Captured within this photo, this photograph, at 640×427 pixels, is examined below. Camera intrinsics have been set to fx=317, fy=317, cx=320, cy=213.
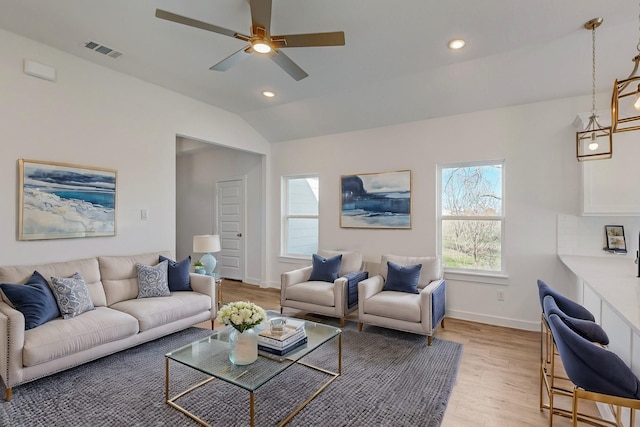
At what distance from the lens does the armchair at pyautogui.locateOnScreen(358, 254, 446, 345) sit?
327cm

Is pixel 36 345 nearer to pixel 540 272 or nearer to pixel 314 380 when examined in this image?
pixel 314 380

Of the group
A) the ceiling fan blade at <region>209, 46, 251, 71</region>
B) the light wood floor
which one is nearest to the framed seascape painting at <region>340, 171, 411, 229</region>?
the light wood floor

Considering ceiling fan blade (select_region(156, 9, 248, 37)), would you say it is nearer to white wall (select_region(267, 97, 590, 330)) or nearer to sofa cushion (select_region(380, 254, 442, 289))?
white wall (select_region(267, 97, 590, 330))

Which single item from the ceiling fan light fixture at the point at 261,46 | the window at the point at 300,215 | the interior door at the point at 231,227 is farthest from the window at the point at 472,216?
the interior door at the point at 231,227

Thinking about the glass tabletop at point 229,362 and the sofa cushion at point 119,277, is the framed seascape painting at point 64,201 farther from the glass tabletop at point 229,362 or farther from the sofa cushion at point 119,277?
the glass tabletop at point 229,362

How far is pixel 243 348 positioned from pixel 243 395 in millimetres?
480

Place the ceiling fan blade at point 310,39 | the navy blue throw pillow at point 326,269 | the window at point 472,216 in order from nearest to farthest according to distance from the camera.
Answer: the ceiling fan blade at point 310,39 → the window at point 472,216 → the navy blue throw pillow at point 326,269

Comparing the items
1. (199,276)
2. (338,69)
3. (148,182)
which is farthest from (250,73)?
(199,276)

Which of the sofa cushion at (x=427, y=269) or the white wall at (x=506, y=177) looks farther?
the sofa cushion at (x=427, y=269)

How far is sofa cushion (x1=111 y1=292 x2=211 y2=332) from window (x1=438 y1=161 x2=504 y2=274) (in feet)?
10.5

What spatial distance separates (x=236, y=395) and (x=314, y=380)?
0.62 metres

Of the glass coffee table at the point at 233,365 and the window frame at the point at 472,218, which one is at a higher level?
the window frame at the point at 472,218

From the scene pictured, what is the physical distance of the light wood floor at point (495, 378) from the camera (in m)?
2.17

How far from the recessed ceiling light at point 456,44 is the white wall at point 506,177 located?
124 cm
